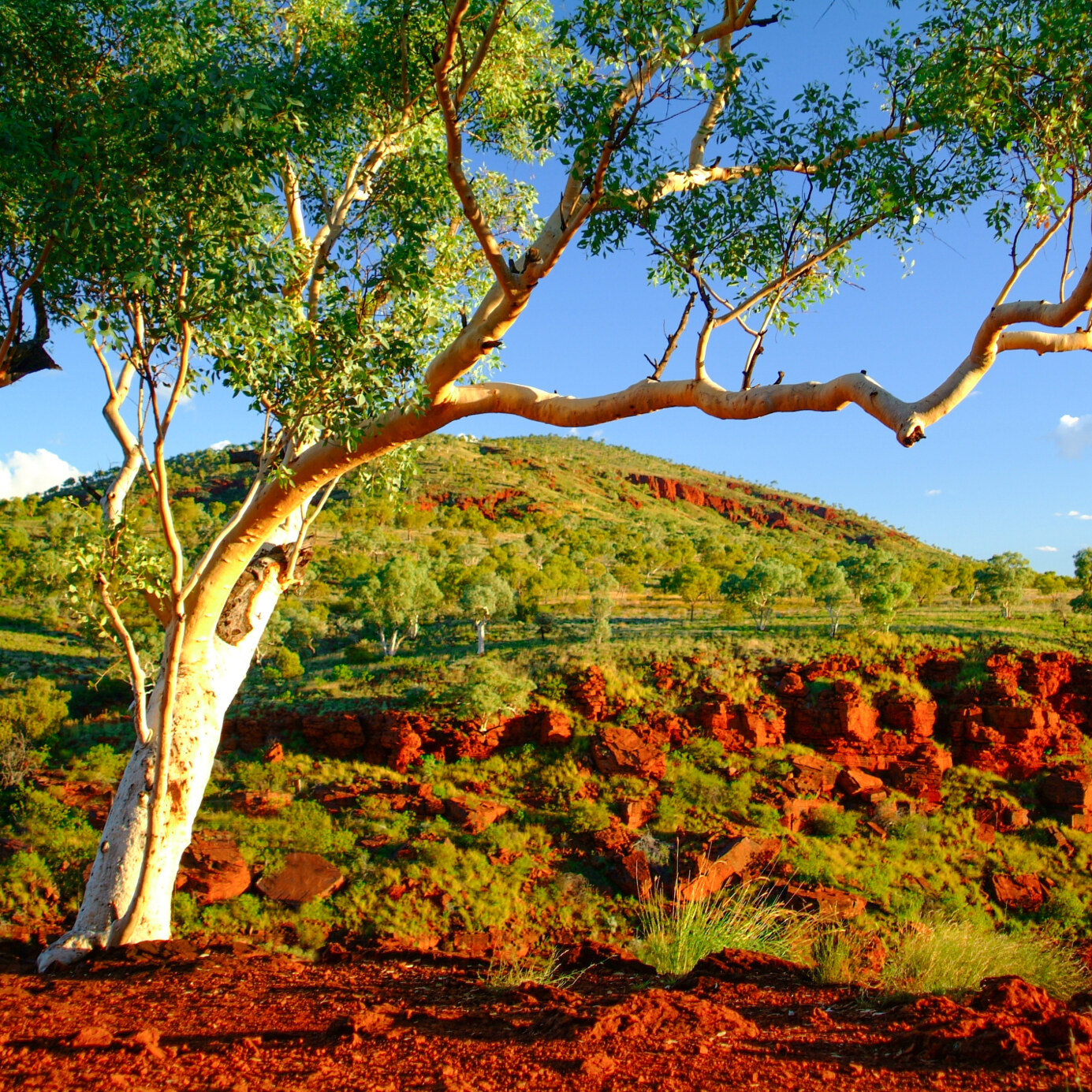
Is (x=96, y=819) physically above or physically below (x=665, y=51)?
below

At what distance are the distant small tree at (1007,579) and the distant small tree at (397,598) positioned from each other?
74.9 feet

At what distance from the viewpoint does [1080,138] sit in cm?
518

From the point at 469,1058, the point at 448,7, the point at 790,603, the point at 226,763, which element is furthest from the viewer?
the point at 790,603

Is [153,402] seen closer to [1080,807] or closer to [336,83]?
[336,83]

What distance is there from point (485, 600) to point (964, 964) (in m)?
21.6

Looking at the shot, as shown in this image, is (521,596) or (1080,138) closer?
(1080,138)

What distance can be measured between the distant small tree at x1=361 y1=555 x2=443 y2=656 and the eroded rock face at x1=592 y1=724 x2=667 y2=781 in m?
9.50

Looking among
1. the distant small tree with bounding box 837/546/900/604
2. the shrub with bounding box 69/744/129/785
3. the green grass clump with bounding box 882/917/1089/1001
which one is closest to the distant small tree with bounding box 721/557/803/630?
the distant small tree with bounding box 837/546/900/604

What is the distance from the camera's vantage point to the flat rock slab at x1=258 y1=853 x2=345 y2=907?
479 inches

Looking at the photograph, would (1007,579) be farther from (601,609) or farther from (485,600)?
(485,600)

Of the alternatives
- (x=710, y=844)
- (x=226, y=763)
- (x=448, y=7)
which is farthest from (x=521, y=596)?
(x=448, y=7)

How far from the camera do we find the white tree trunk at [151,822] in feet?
16.7

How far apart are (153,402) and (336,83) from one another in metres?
4.37

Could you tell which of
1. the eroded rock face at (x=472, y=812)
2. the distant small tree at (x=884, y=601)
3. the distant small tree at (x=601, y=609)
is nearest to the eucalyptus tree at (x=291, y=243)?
the eroded rock face at (x=472, y=812)
